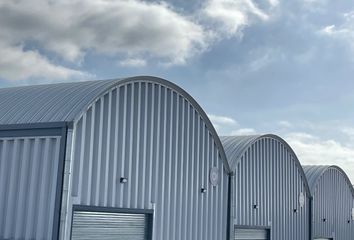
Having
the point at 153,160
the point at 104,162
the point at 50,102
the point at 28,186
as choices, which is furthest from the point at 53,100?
the point at 153,160

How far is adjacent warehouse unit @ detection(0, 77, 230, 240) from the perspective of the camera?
1319 centimetres

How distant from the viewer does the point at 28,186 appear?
44.5ft

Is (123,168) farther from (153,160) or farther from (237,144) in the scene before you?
(237,144)

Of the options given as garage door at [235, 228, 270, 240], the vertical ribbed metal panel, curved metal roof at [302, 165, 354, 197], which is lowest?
garage door at [235, 228, 270, 240]

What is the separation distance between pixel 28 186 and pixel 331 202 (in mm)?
20644

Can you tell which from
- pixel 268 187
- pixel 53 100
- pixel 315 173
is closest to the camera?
pixel 53 100

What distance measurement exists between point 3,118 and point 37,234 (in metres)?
3.68

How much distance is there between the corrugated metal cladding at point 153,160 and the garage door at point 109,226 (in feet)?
1.00

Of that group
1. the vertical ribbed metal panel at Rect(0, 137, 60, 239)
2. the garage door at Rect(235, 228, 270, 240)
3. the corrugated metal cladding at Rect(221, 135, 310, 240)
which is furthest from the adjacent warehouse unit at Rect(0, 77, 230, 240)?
the corrugated metal cladding at Rect(221, 135, 310, 240)

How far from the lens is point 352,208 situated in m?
32.5

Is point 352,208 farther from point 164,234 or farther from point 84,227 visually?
point 84,227

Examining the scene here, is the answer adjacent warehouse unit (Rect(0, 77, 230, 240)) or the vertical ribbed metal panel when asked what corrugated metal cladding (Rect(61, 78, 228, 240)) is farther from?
the vertical ribbed metal panel

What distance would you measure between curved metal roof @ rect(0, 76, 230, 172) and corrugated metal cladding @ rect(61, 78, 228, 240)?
19 centimetres

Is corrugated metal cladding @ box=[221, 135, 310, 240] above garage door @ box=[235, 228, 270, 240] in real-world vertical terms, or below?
above
